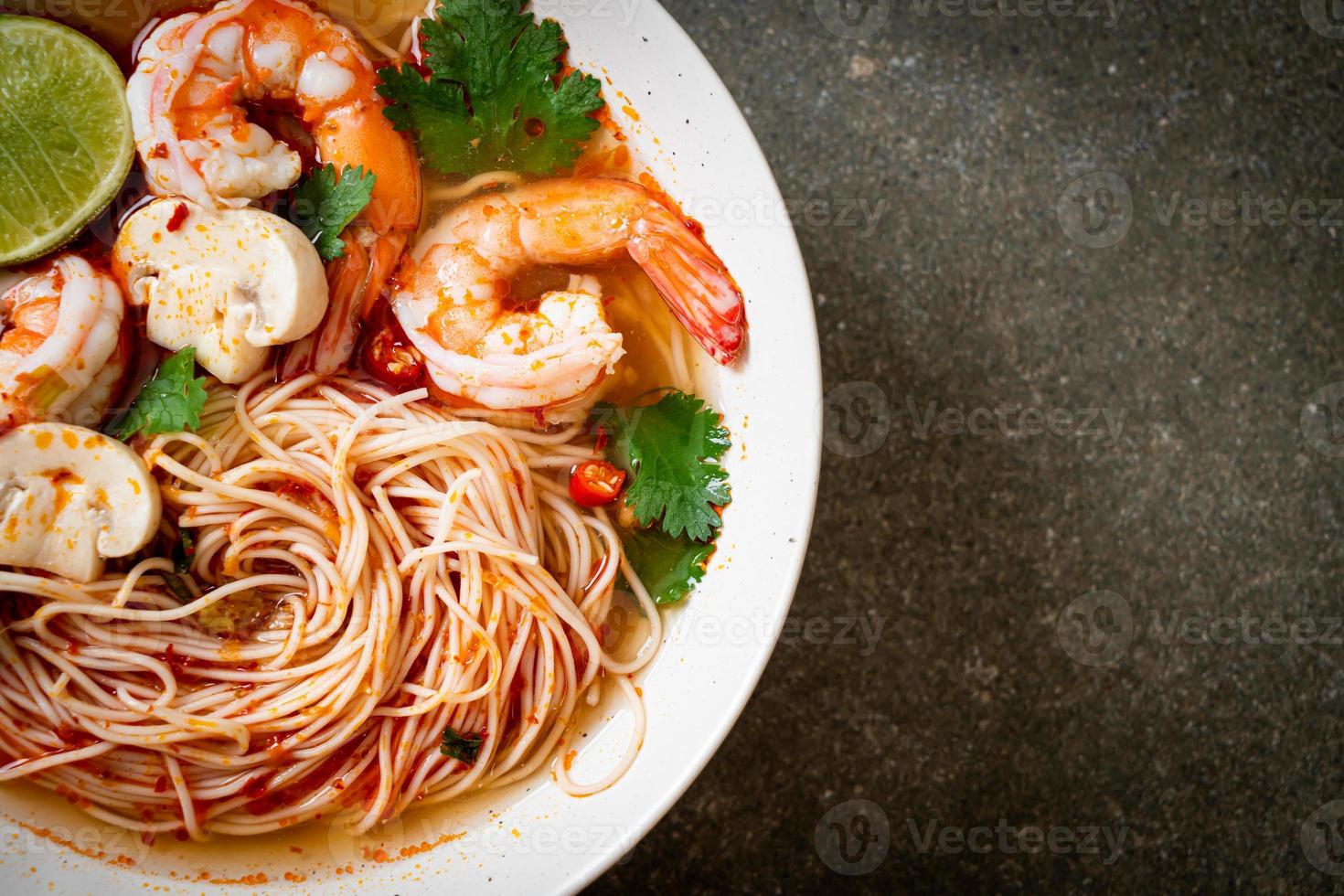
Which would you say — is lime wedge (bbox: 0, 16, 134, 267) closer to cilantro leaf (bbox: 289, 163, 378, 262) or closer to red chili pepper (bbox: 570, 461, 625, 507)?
cilantro leaf (bbox: 289, 163, 378, 262)

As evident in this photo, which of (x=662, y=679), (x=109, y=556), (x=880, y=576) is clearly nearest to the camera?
(x=109, y=556)

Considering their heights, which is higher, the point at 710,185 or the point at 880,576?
the point at 710,185

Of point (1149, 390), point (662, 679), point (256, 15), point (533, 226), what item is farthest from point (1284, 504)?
point (256, 15)

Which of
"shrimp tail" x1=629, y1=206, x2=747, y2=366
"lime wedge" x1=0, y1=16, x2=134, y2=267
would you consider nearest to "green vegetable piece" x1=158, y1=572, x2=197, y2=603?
"lime wedge" x1=0, y1=16, x2=134, y2=267

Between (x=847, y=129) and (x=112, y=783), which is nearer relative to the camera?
(x=112, y=783)

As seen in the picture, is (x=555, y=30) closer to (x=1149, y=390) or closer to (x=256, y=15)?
(x=256, y=15)

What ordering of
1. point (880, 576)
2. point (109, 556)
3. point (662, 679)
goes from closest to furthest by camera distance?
point (109, 556), point (662, 679), point (880, 576)

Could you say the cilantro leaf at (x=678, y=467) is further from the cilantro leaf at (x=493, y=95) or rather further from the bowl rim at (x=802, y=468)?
the cilantro leaf at (x=493, y=95)

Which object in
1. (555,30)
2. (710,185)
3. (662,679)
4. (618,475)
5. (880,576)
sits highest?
(555,30)
